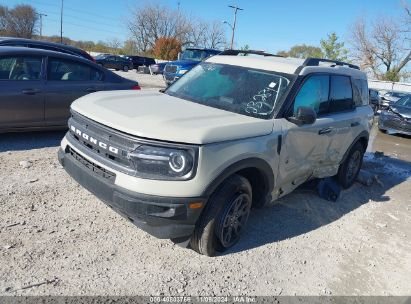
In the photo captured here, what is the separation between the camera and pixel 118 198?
309 cm

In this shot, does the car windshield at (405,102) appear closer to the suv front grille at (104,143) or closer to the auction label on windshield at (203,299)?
the auction label on windshield at (203,299)

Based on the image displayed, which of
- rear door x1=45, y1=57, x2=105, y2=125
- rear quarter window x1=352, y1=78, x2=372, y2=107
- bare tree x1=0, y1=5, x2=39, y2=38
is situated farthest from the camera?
bare tree x1=0, y1=5, x2=39, y2=38

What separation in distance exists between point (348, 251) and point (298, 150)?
126 centimetres

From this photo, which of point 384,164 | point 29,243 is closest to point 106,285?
point 29,243

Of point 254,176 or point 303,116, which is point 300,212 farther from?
point 303,116

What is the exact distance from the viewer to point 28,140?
6.54 metres

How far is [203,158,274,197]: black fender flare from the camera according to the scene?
3.19 meters

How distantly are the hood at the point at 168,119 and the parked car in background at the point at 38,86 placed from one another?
7.82 feet

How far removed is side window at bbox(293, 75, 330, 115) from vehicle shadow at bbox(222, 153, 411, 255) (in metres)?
1.36

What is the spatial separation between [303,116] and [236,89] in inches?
33.0

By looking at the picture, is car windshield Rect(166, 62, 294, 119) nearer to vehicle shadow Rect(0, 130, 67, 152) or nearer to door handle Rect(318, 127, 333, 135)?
door handle Rect(318, 127, 333, 135)

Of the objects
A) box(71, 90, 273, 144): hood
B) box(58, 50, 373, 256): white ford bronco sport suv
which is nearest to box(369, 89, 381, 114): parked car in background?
box(58, 50, 373, 256): white ford bronco sport suv

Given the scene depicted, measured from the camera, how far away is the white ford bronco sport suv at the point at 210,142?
9.96ft

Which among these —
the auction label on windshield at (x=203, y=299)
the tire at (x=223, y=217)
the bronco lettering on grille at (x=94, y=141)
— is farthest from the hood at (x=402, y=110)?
the bronco lettering on grille at (x=94, y=141)
